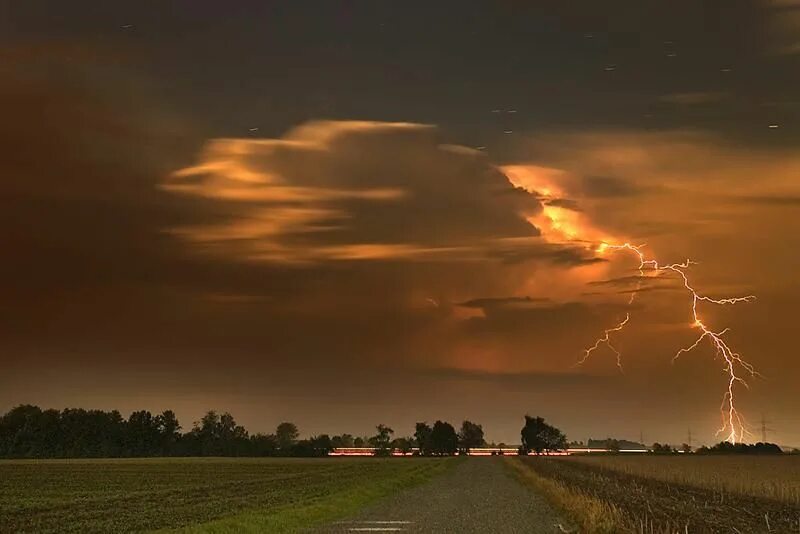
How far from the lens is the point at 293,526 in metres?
34.2

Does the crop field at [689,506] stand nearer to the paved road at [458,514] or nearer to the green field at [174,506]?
the paved road at [458,514]

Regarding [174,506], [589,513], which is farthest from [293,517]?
[589,513]

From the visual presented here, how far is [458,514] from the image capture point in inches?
1575

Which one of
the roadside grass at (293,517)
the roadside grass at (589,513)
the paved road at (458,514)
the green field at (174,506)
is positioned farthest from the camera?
the green field at (174,506)

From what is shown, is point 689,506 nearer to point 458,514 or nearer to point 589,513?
point 458,514

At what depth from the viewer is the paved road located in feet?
111

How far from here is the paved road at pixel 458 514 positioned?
33.8 meters

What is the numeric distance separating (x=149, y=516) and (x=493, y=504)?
17.8 metres

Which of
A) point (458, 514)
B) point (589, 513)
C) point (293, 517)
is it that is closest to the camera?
point (589, 513)

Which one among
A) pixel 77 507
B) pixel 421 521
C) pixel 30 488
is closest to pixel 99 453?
A: pixel 30 488

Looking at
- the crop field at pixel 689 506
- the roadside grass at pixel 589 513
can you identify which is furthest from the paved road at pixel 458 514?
the crop field at pixel 689 506

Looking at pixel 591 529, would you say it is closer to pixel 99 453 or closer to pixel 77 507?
pixel 77 507

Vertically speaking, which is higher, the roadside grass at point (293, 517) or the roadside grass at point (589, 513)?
the roadside grass at point (589, 513)

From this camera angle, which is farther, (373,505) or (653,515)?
(373,505)
